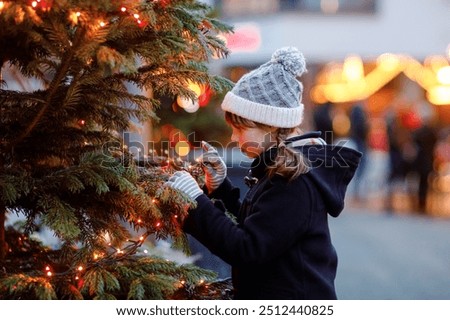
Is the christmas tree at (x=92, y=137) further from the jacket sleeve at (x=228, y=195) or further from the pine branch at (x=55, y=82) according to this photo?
the jacket sleeve at (x=228, y=195)

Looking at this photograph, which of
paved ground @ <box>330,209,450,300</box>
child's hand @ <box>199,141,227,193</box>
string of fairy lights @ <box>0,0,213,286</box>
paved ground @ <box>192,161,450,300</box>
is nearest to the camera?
string of fairy lights @ <box>0,0,213,286</box>

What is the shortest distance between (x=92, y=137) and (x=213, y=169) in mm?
542

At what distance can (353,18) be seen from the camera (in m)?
20.8

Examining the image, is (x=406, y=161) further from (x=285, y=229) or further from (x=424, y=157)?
(x=285, y=229)

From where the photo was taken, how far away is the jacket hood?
2510 millimetres

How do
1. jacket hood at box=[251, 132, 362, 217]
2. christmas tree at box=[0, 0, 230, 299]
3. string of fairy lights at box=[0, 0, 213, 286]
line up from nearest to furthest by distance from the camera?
string of fairy lights at box=[0, 0, 213, 286], christmas tree at box=[0, 0, 230, 299], jacket hood at box=[251, 132, 362, 217]

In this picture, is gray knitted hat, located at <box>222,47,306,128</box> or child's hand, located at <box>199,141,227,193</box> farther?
child's hand, located at <box>199,141,227,193</box>

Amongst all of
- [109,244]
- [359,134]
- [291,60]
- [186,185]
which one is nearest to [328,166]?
[291,60]

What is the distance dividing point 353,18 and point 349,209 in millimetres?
9835

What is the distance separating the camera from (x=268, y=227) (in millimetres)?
2430

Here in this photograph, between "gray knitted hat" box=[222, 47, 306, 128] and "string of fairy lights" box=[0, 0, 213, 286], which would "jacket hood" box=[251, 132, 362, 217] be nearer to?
"gray knitted hat" box=[222, 47, 306, 128]

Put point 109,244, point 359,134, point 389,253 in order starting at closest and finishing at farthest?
point 109,244, point 389,253, point 359,134

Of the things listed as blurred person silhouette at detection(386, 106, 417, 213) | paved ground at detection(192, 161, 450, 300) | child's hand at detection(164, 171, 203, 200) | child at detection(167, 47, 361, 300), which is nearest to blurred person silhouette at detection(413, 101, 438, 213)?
blurred person silhouette at detection(386, 106, 417, 213)
